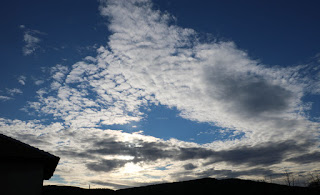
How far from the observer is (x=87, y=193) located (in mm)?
42062

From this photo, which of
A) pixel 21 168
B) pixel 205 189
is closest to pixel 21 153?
pixel 21 168

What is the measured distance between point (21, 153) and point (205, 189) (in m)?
30.6

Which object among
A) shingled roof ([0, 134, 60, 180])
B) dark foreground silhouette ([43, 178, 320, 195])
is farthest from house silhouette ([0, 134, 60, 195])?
dark foreground silhouette ([43, 178, 320, 195])

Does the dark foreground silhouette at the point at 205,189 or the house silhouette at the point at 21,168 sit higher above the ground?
the house silhouette at the point at 21,168

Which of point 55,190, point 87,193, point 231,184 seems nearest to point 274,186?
point 231,184

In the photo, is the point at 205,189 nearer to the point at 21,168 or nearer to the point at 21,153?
the point at 21,168

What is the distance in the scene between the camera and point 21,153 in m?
11.3

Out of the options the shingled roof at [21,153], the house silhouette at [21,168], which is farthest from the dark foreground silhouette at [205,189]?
the house silhouette at [21,168]

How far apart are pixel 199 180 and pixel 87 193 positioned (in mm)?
22137

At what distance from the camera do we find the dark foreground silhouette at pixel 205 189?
32.4 meters

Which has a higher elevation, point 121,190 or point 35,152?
point 35,152

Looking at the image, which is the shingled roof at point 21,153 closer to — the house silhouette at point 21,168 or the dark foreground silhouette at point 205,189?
the house silhouette at point 21,168

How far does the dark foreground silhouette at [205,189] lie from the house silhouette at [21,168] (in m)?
28.9

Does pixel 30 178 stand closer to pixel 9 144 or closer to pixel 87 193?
pixel 9 144
